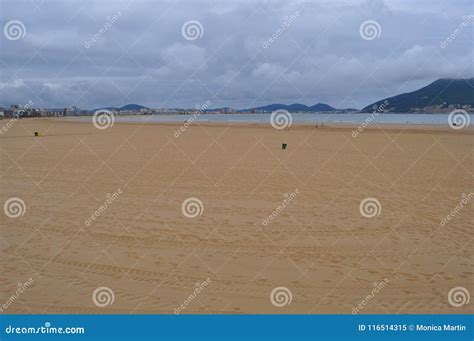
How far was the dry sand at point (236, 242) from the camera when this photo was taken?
691cm

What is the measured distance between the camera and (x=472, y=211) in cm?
1188

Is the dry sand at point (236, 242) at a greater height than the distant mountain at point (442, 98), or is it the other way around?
Answer: the distant mountain at point (442, 98)

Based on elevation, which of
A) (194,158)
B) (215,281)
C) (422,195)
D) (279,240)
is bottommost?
(215,281)

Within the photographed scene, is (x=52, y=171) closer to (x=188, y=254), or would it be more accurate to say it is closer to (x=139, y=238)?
(x=139, y=238)

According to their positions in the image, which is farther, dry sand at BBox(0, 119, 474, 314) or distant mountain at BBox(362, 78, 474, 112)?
distant mountain at BBox(362, 78, 474, 112)

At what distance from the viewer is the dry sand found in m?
6.91

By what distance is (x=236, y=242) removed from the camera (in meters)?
9.22

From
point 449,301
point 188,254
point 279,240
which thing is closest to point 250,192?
point 279,240

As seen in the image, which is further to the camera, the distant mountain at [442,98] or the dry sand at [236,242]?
the distant mountain at [442,98]

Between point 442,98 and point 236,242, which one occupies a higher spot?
point 442,98

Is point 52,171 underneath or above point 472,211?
above

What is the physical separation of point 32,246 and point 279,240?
5.13 m

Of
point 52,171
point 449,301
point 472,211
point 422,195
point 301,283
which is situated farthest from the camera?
point 52,171

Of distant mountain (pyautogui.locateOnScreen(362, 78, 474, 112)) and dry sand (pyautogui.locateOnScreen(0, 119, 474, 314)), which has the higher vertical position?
Answer: distant mountain (pyautogui.locateOnScreen(362, 78, 474, 112))
